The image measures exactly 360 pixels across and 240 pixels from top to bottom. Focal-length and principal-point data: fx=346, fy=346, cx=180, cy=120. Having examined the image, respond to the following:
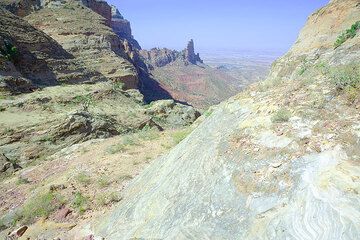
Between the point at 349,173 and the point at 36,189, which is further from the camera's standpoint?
the point at 36,189

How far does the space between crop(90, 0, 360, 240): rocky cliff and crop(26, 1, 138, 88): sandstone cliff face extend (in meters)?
30.3

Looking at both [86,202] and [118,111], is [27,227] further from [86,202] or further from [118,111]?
[118,111]

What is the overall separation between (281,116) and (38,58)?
26.1 meters

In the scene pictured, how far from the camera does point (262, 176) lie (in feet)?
18.7

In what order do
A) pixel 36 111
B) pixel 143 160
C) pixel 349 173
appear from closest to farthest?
pixel 349 173 → pixel 143 160 → pixel 36 111

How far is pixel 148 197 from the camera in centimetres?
760

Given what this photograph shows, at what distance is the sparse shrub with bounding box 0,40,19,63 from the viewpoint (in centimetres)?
2544

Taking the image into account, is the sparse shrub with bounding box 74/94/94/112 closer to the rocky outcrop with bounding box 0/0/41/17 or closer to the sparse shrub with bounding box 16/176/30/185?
the sparse shrub with bounding box 16/176/30/185

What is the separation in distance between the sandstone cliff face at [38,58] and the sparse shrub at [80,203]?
59.2 feet

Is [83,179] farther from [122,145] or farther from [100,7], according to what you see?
[100,7]

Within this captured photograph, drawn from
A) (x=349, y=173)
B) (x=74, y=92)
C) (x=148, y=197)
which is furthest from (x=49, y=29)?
(x=349, y=173)

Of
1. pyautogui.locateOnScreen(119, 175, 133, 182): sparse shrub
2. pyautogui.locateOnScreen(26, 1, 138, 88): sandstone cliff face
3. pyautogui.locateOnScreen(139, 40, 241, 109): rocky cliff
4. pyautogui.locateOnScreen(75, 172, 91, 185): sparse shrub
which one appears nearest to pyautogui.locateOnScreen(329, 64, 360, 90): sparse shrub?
pyautogui.locateOnScreen(119, 175, 133, 182): sparse shrub

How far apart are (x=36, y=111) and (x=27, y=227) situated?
38.9 ft

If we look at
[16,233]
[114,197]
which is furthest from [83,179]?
[16,233]
